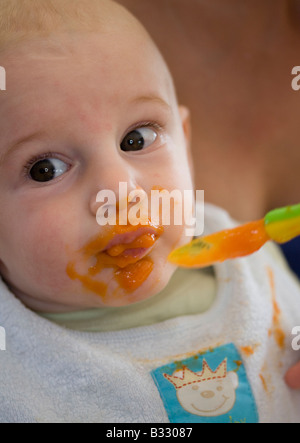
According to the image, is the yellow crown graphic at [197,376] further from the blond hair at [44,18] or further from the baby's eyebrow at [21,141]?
the blond hair at [44,18]

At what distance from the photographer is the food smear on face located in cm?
86

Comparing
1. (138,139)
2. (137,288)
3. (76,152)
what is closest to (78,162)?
(76,152)

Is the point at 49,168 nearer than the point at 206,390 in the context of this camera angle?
Yes

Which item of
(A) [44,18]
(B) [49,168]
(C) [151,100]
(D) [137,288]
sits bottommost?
(D) [137,288]

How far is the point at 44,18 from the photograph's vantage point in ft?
2.86

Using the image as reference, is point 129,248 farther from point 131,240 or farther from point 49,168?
point 49,168

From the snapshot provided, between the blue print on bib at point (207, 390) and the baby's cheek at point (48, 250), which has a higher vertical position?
the baby's cheek at point (48, 250)

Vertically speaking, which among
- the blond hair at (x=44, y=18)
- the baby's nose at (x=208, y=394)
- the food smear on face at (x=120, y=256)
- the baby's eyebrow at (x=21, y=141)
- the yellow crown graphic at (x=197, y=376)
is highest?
the blond hair at (x=44, y=18)

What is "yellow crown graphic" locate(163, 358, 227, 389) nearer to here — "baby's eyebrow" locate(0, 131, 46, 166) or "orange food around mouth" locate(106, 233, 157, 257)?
"orange food around mouth" locate(106, 233, 157, 257)

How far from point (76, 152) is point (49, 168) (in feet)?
0.18

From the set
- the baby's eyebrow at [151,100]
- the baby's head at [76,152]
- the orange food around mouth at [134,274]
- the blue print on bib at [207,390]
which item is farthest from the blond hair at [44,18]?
the blue print on bib at [207,390]

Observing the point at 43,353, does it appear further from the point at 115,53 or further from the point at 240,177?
the point at 240,177

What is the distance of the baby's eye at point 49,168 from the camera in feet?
2.90

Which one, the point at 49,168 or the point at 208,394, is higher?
the point at 49,168
